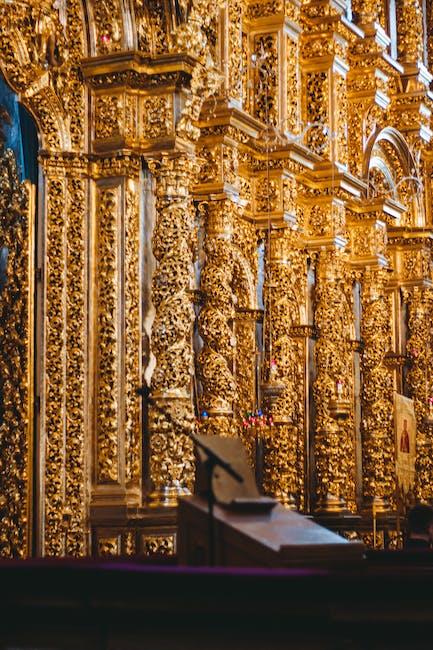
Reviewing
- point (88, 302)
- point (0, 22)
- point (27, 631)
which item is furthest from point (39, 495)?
point (27, 631)

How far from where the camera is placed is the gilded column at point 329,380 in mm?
18922

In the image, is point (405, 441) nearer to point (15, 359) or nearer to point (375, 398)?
point (375, 398)

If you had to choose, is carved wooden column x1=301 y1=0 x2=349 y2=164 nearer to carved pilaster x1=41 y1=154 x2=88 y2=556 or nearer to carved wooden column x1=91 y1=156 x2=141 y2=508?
carved wooden column x1=91 y1=156 x2=141 y2=508

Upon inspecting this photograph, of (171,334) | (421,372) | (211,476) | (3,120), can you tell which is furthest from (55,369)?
(421,372)

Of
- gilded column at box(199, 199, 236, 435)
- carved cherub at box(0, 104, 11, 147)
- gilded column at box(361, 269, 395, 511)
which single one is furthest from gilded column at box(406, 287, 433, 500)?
carved cherub at box(0, 104, 11, 147)

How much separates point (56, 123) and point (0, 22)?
3.59 ft

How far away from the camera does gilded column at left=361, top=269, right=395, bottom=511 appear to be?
2080cm

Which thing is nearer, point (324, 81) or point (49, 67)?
point (49, 67)

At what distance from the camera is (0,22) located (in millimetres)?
13281

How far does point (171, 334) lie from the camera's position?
13.2 meters

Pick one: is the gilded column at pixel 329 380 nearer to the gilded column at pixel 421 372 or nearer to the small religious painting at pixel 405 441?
the small religious painting at pixel 405 441

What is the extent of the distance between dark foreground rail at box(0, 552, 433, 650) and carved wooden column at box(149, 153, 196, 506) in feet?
16.6

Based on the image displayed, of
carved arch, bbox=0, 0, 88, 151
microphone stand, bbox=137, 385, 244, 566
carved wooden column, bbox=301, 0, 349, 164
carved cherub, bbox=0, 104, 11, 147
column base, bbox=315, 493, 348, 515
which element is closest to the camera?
microphone stand, bbox=137, 385, 244, 566

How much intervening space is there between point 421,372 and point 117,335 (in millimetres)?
10775
